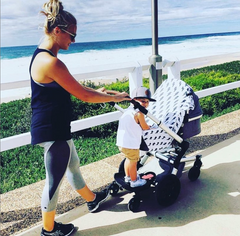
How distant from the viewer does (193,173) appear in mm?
3773

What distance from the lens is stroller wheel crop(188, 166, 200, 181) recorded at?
148 inches

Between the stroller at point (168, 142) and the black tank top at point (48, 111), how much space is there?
0.83 m

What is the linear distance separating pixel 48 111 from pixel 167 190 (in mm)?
1508

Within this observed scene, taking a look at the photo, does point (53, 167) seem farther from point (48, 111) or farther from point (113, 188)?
point (113, 188)

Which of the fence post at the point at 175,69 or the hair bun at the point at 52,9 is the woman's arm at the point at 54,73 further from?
the fence post at the point at 175,69

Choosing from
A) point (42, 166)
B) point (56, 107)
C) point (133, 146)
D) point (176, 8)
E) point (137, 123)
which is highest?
point (176, 8)

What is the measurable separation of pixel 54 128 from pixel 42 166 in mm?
2521

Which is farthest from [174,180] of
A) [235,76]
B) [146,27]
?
[146,27]

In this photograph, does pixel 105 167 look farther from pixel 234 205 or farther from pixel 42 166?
pixel 234 205

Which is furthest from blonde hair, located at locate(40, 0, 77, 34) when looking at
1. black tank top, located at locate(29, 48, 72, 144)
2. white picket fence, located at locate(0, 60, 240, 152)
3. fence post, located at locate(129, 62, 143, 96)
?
fence post, located at locate(129, 62, 143, 96)

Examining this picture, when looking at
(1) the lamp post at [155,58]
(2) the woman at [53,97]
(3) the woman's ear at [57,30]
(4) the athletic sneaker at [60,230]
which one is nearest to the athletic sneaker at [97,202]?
(4) the athletic sneaker at [60,230]

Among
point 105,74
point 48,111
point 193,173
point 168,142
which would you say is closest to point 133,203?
point 168,142

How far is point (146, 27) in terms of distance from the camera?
5844 centimetres

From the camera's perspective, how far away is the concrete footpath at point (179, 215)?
2898 millimetres
